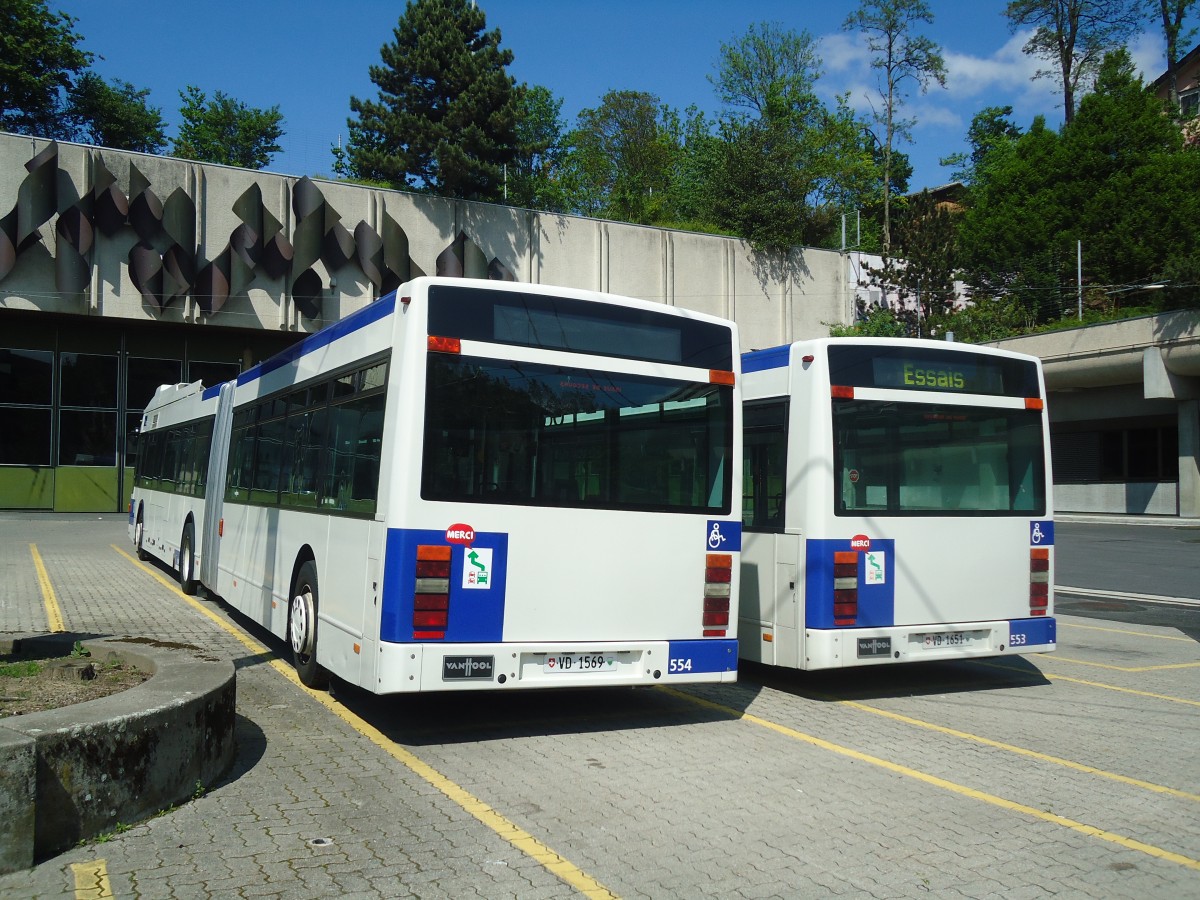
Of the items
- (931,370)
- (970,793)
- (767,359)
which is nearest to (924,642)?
(931,370)

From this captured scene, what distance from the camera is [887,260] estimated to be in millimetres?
50531

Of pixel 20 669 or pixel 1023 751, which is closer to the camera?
pixel 20 669

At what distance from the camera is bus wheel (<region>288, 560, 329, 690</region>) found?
28.0 ft

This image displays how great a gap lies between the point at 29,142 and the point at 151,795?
33.4m

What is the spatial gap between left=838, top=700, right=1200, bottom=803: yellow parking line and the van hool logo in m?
3.38

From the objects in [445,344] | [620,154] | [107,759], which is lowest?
[107,759]

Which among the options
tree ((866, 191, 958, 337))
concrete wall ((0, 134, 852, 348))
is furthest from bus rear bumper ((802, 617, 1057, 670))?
tree ((866, 191, 958, 337))

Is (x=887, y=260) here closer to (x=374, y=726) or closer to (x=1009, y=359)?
(x=1009, y=359)

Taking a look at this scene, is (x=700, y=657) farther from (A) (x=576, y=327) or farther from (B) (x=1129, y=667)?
(B) (x=1129, y=667)

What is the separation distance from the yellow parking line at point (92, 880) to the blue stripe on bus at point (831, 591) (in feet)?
18.1

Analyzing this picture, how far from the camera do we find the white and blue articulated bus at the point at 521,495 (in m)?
6.75

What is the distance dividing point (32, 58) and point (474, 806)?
55.2 meters

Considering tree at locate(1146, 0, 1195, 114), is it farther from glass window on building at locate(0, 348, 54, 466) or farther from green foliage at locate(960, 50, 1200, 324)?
glass window on building at locate(0, 348, 54, 466)

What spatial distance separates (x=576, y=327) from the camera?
24.5ft
